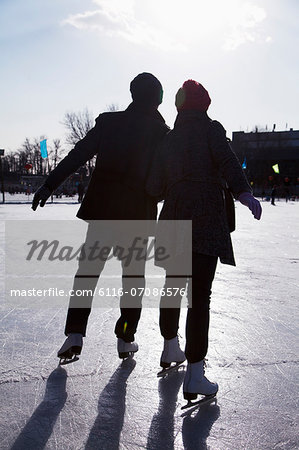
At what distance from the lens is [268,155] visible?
2938 inches

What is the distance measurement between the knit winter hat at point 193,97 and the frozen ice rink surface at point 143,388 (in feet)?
4.41

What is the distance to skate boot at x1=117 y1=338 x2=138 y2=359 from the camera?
266 centimetres

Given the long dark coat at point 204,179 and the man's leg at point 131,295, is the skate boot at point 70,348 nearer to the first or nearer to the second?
the man's leg at point 131,295

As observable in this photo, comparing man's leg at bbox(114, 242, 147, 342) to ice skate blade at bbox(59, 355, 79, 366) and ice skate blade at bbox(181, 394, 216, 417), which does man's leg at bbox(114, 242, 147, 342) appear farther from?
Result: ice skate blade at bbox(181, 394, 216, 417)

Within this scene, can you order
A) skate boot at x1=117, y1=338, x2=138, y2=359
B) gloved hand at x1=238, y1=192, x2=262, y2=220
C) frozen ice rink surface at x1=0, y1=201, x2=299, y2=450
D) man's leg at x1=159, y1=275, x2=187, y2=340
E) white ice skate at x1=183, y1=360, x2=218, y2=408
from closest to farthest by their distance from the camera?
frozen ice rink surface at x1=0, y1=201, x2=299, y2=450, gloved hand at x1=238, y1=192, x2=262, y2=220, white ice skate at x1=183, y1=360, x2=218, y2=408, man's leg at x1=159, y1=275, x2=187, y2=340, skate boot at x1=117, y1=338, x2=138, y2=359

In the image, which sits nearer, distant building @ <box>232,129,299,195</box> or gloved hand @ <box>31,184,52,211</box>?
gloved hand @ <box>31,184,52,211</box>

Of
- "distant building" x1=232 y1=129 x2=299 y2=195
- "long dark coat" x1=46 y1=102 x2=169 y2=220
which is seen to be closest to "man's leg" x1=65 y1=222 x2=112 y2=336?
"long dark coat" x1=46 y1=102 x2=169 y2=220

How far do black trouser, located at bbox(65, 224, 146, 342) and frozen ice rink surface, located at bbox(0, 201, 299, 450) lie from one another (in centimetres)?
19

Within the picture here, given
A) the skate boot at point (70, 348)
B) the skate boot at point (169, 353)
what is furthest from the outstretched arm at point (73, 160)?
the skate boot at point (169, 353)

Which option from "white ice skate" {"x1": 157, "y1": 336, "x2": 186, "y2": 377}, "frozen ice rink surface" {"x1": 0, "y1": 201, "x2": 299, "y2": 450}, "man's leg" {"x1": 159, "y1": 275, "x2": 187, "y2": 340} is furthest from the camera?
"white ice skate" {"x1": 157, "y1": 336, "x2": 186, "y2": 377}

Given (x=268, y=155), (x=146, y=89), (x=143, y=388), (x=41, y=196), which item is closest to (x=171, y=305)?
(x=143, y=388)

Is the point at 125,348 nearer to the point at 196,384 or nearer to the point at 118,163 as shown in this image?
the point at 196,384

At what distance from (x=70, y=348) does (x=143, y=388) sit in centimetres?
49

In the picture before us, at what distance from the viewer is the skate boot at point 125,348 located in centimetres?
266
